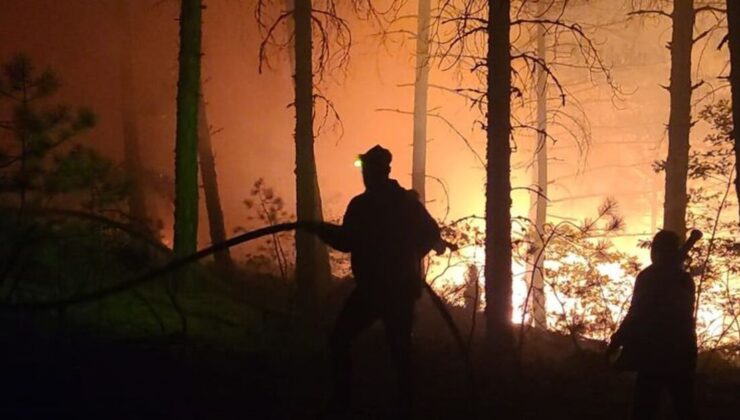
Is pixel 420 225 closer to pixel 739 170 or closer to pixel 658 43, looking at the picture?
pixel 739 170

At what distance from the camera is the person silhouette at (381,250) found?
17.6ft

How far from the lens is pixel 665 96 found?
40.5 metres

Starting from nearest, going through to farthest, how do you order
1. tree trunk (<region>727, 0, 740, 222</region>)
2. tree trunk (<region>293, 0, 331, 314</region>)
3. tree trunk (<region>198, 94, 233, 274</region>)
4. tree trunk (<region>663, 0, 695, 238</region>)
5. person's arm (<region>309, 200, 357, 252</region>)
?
person's arm (<region>309, 200, 357, 252</region>), tree trunk (<region>727, 0, 740, 222</region>), tree trunk (<region>293, 0, 331, 314</region>), tree trunk (<region>663, 0, 695, 238</region>), tree trunk (<region>198, 94, 233, 274</region>)

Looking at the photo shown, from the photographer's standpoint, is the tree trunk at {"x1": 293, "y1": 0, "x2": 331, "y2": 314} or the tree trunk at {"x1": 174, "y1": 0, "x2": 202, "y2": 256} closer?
the tree trunk at {"x1": 174, "y1": 0, "x2": 202, "y2": 256}

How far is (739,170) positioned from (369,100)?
2396cm

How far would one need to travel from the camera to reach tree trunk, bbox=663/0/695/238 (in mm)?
12664

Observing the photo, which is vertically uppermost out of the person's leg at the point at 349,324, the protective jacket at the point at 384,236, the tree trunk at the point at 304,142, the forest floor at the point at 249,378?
the tree trunk at the point at 304,142

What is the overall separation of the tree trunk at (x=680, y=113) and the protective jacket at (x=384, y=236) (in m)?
8.61

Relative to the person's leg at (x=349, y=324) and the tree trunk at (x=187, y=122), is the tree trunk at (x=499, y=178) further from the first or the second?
the tree trunk at (x=187, y=122)

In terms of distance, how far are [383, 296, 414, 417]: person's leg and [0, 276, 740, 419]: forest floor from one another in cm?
62

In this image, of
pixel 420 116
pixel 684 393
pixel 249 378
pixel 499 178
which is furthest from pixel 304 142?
pixel 420 116

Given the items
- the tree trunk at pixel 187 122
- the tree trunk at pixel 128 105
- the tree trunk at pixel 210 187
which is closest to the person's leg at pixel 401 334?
the tree trunk at pixel 187 122

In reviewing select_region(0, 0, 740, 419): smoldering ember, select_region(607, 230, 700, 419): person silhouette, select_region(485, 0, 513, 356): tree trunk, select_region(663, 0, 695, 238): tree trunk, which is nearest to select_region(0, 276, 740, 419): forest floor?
select_region(0, 0, 740, 419): smoldering ember

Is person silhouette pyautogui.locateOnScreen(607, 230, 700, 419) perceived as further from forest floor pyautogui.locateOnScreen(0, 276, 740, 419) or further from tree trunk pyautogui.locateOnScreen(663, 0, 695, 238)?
tree trunk pyautogui.locateOnScreen(663, 0, 695, 238)
